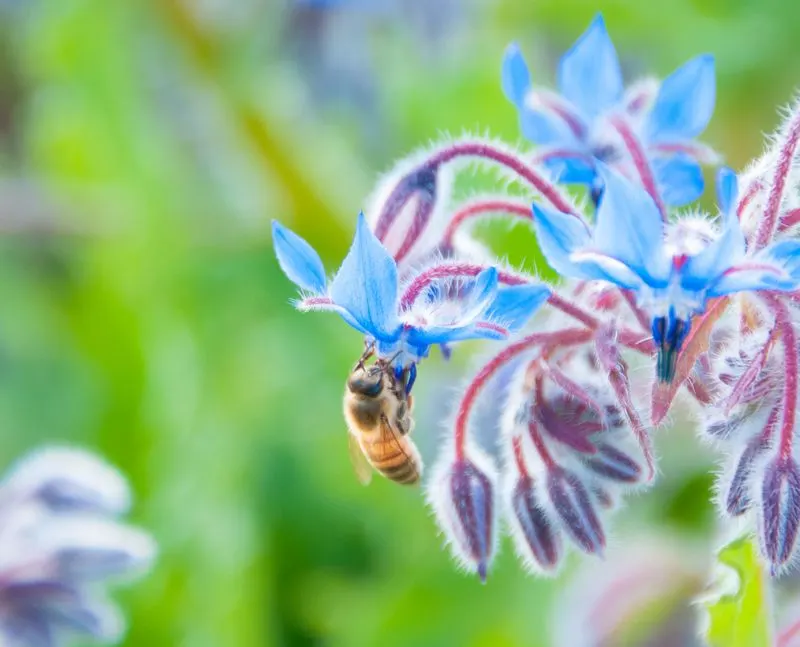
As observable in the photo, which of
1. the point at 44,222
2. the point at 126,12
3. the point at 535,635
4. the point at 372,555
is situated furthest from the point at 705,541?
the point at 126,12

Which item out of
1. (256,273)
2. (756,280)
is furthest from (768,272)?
(256,273)

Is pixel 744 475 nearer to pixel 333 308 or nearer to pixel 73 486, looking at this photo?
pixel 333 308

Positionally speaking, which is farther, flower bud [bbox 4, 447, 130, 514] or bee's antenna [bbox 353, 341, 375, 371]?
flower bud [bbox 4, 447, 130, 514]

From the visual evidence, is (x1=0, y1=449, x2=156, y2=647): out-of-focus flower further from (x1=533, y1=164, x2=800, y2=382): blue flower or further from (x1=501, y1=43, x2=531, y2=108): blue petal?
(x1=533, y1=164, x2=800, y2=382): blue flower

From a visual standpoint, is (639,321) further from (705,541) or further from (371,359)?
(705,541)

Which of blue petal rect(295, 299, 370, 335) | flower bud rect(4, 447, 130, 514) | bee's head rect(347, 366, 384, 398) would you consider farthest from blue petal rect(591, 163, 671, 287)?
flower bud rect(4, 447, 130, 514)

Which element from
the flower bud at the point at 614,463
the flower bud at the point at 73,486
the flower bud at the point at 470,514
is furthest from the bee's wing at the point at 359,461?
the flower bud at the point at 73,486

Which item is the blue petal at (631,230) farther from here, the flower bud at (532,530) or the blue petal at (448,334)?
the flower bud at (532,530)
